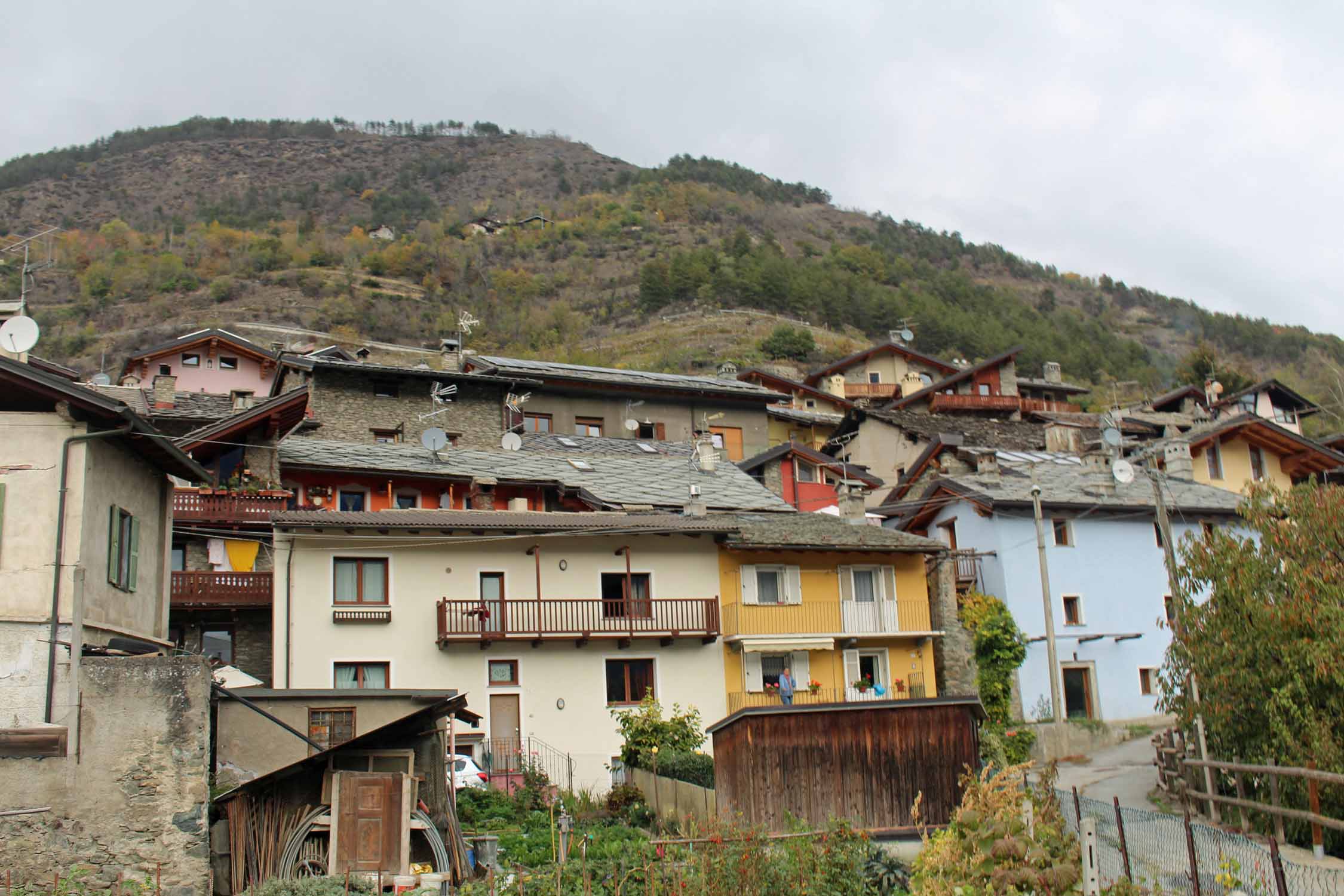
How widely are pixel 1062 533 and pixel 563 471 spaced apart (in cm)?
1617

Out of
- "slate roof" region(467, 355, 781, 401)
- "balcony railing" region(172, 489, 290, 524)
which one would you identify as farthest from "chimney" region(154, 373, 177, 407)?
"slate roof" region(467, 355, 781, 401)

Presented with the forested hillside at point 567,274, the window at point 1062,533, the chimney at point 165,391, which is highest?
the forested hillside at point 567,274

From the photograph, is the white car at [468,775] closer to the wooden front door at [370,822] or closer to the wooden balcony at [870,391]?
the wooden front door at [370,822]

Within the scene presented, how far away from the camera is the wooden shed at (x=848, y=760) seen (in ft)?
68.7

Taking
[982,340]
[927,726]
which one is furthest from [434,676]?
[982,340]

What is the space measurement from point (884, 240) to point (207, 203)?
88.8 metres

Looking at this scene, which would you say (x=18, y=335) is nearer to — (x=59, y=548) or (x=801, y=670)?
(x=59, y=548)

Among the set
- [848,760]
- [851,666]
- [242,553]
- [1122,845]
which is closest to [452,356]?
[242,553]

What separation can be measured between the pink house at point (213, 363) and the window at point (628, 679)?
33723 mm

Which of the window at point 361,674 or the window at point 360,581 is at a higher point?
the window at point 360,581

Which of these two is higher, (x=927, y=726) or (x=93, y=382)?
(x=93, y=382)

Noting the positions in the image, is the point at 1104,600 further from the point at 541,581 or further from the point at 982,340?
the point at 982,340

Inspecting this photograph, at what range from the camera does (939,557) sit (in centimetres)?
3653

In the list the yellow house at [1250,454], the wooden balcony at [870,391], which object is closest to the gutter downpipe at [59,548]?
the yellow house at [1250,454]
